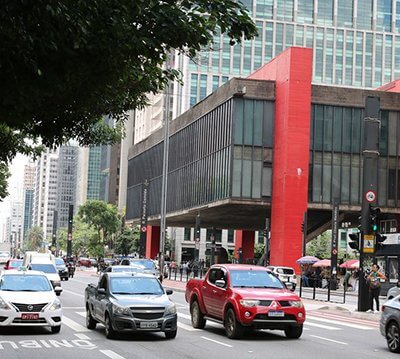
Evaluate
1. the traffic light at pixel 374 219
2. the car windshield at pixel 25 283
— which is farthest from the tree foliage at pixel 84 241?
the car windshield at pixel 25 283

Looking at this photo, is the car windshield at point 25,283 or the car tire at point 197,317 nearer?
the car windshield at point 25,283

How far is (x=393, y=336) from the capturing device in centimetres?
1569

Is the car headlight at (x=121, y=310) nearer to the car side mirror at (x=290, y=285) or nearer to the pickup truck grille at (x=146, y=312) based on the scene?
the pickup truck grille at (x=146, y=312)

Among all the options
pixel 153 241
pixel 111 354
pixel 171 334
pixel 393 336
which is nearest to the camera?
pixel 111 354

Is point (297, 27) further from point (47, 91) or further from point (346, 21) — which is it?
point (47, 91)

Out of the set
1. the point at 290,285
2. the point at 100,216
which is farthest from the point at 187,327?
the point at 100,216

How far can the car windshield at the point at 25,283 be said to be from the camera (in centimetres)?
1838

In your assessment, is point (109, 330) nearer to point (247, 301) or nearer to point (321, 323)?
point (247, 301)

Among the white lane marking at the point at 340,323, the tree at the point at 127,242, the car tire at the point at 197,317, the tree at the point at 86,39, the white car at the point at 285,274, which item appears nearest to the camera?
the tree at the point at 86,39

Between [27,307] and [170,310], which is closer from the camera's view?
[170,310]

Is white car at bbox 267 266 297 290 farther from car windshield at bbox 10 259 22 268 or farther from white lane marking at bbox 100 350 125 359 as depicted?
white lane marking at bbox 100 350 125 359

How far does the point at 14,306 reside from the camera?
16.9 meters

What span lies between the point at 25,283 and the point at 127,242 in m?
106

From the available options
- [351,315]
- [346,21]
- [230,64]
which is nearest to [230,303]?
[351,315]
